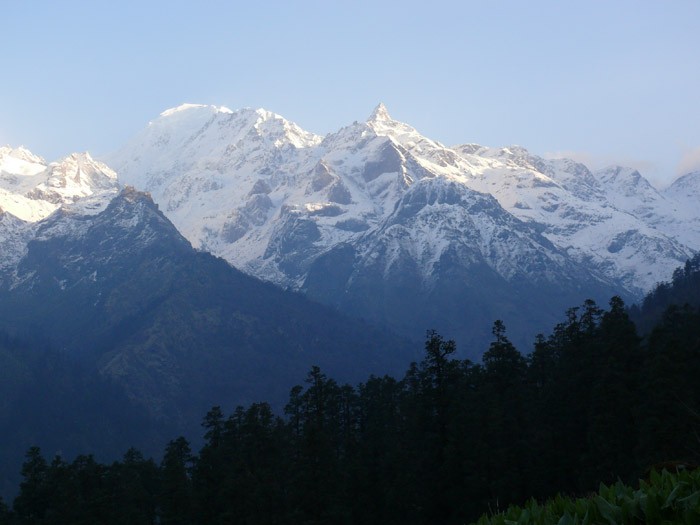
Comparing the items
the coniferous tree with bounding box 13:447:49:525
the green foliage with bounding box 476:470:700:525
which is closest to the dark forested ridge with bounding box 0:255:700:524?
the coniferous tree with bounding box 13:447:49:525

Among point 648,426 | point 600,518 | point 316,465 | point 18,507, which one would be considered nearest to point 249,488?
point 316,465

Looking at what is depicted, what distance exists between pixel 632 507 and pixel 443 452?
194 feet

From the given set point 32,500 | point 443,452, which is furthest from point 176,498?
point 443,452

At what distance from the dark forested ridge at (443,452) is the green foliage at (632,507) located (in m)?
45.2

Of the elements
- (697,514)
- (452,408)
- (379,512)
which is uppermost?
(452,408)

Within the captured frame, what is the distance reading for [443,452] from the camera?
82.4m

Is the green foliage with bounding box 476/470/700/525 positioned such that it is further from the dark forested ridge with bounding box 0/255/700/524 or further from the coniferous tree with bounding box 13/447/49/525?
the coniferous tree with bounding box 13/447/49/525

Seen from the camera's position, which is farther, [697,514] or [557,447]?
[557,447]

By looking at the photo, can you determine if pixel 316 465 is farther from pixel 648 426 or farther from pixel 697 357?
pixel 697 357

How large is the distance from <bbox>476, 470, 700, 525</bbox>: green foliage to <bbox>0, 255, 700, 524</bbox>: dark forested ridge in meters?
45.2

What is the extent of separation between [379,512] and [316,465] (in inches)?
344

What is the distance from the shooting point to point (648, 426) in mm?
73375

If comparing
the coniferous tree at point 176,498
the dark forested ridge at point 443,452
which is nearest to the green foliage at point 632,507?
the dark forested ridge at point 443,452

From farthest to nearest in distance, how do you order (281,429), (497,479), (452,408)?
1. (281,429)
2. (452,408)
3. (497,479)
